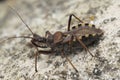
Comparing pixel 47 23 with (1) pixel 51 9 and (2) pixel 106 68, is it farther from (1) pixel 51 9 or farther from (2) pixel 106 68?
(2) pixel 106 68

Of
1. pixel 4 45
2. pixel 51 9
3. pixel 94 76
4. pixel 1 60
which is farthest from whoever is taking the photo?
pixel 51 9

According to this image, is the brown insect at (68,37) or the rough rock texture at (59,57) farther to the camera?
the brown insect at (68,37)

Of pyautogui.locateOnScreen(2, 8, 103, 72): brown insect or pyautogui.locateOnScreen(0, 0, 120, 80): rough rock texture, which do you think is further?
pyautogui.locateOnScreen(2, 8, 103, 72): brown insect

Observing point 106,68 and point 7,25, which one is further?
point 7,25

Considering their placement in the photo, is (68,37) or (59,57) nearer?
(68,37)

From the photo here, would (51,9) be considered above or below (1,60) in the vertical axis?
above

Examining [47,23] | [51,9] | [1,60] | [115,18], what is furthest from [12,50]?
[115,18]

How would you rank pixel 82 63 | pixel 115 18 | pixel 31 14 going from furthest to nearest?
pixel 31 14, pixel 115 18, pixel 82 63

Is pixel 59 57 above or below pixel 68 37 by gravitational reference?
below
